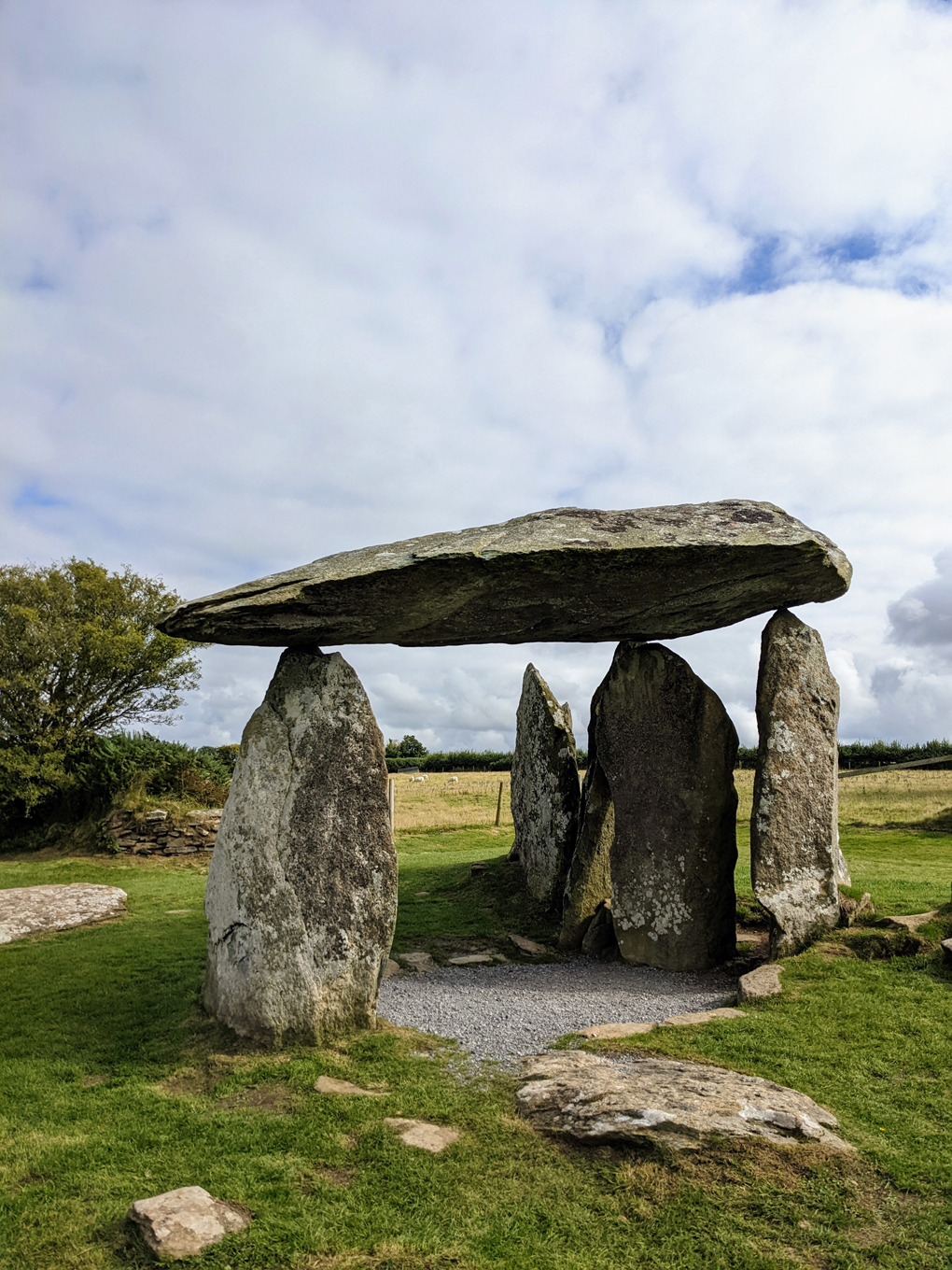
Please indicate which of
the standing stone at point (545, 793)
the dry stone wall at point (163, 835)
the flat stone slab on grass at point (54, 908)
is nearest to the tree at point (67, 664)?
the dry stone wall at point (163, 835)

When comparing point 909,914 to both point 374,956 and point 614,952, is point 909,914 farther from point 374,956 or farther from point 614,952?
point 374,956

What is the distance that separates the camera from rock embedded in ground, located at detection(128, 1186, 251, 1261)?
414cm

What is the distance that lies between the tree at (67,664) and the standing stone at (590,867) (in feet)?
51.6

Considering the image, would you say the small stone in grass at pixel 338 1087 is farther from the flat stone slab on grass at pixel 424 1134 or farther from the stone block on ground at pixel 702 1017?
the stone block on ground at pixel 702 1017

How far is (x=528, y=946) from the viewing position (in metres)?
11.1

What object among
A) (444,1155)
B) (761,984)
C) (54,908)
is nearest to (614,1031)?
(761,984)

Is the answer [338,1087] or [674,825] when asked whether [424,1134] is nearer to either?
[338,1087]

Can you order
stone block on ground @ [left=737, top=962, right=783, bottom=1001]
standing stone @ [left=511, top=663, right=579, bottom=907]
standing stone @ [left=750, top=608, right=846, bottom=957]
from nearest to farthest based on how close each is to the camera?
stone block on ground @ [left=737, top=962, right=783, bottom=1001] → standing stone @ [left=750, top=608, right=846, bottom=957] → standing stone @ [left=511, top=663, right=579, bottom=907]

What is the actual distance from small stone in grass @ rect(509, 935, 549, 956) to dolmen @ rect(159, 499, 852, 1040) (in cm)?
42

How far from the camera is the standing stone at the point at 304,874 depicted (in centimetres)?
705

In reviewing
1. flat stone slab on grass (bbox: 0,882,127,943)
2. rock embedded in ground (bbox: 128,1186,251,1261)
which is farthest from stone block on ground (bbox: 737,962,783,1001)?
flat stone slab on grass (bbox: 0,882,127,943)

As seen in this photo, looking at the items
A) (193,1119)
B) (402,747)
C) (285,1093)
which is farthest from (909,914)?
(402,747)

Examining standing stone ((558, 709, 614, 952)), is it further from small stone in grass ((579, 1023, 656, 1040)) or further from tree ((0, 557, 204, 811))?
tree ((0, 557, 204, 811))

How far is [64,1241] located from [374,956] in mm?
3263
